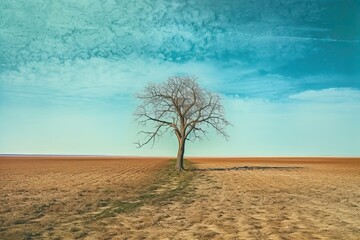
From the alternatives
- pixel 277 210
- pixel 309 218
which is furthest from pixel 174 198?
pixel 309 218

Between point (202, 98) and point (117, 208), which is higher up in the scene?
point (202, 98)

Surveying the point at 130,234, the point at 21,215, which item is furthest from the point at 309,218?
the point at 21,215

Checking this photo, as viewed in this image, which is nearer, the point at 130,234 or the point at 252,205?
the point at 130,234

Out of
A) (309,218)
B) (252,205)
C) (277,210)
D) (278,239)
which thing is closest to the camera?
(278,239)

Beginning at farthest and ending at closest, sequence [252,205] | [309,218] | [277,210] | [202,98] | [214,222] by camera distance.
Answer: [202,98] < [252,205] < [277,210] < [309,218] < [214,222]

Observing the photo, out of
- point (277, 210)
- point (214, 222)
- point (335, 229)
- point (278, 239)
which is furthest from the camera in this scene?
point (277, 210)

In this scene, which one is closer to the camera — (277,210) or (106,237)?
(106,237)

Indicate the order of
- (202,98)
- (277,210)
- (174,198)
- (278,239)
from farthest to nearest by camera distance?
(202,98)
(174,198)
(277,210)
(278,239)

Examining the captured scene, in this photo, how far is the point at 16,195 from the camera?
1866 cm

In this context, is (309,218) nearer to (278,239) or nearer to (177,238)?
(278,239)

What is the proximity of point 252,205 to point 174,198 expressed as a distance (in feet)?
13.6

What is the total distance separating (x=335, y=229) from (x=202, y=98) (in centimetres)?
3165

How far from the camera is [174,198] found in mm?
17641

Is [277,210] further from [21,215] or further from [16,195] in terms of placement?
[16,195]
